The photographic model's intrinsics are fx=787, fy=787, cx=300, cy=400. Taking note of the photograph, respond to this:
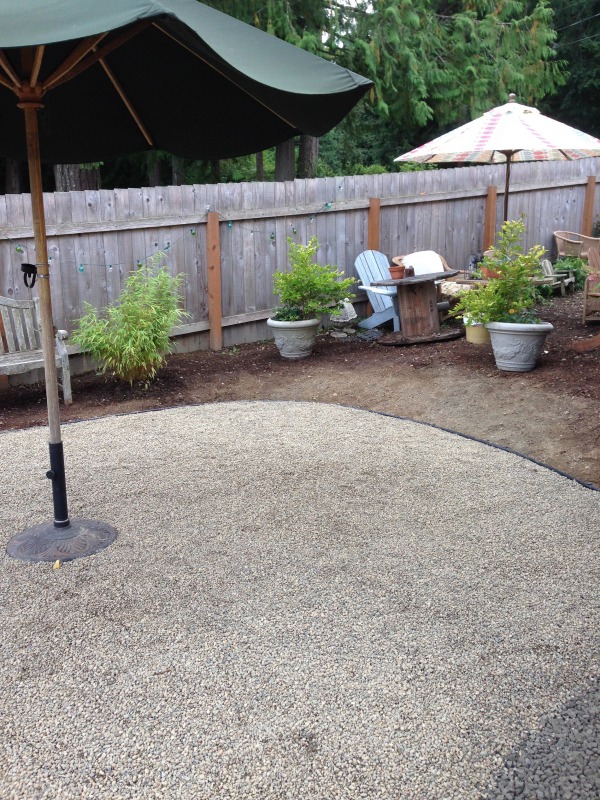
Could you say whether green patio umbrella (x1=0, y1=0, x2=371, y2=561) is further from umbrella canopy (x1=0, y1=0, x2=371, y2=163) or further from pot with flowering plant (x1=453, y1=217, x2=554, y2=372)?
pot with flowering plant (x1=453, y1=217, x2=554, y2=372)

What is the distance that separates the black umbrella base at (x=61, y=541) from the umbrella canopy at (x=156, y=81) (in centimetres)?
191

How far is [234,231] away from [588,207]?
698 centimetres

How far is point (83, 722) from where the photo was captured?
233 cm

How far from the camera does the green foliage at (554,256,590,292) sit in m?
10.7

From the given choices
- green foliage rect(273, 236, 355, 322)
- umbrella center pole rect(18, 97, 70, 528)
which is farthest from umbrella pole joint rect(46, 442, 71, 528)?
green foliage rect(273, 236, 355, 322)

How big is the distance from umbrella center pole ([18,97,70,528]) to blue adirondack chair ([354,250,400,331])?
526 centimetres

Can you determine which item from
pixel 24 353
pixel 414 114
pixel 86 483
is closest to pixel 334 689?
pixel 86 483

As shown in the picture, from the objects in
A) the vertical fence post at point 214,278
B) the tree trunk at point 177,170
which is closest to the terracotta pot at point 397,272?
the vertical fence post at point 214,278

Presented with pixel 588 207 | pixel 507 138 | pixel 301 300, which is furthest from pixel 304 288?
pixel 588 207

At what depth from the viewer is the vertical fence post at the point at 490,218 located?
1017 centimetres

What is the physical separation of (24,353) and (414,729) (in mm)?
4564

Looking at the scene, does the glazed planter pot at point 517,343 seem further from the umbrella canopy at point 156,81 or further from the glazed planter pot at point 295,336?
the umbrella canopy at point 156,81

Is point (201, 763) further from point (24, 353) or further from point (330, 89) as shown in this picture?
point (24, 353)

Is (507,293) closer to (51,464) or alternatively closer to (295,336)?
(295,336)
